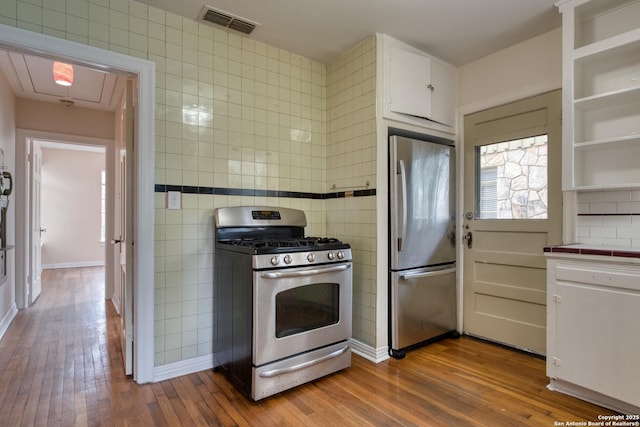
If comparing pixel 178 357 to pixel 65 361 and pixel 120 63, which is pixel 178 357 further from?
pixel 120 63

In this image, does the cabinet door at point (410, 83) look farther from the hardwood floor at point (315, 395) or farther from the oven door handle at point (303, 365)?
the hardwood floor at point (315, 395)

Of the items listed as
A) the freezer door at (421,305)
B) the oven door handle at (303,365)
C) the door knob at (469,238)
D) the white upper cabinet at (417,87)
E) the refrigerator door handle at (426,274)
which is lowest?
the oven door handle at (303,365)

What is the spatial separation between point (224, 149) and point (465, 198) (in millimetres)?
2097

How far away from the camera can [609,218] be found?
2188 millimetres

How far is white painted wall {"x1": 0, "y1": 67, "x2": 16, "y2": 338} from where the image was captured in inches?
126

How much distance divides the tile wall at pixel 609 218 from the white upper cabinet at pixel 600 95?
0.29 ft

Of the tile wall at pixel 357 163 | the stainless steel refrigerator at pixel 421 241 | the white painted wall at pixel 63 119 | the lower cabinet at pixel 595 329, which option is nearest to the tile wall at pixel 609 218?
the lower cabinet at pixel 595 329

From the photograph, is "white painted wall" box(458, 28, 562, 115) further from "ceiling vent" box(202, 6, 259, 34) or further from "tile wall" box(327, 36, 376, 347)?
"ceiling vent" box(202, 6, 259, 34)

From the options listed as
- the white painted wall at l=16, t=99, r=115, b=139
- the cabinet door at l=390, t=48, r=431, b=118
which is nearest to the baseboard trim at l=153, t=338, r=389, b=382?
the cabinet door at l=390, t=48, r=431, b=118

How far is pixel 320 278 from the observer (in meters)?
2.20

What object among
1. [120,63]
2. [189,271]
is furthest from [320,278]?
[120,63]

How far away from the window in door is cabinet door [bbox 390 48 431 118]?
68cm

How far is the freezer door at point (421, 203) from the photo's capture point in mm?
2594

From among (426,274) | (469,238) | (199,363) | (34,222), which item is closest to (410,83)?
(469,238)
